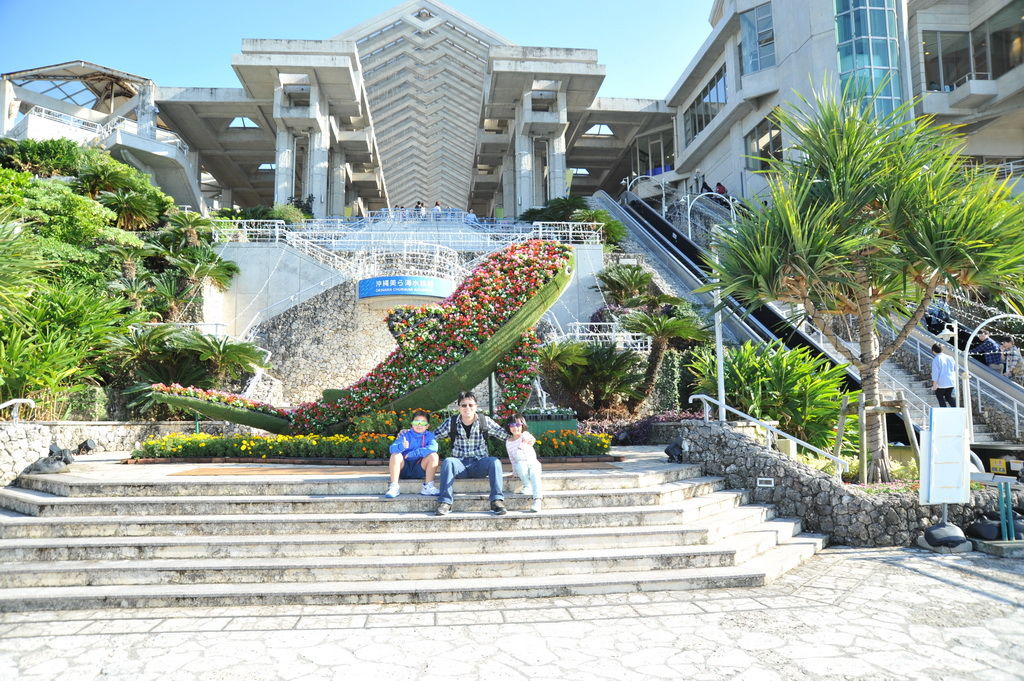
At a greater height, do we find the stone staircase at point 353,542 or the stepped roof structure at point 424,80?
the stepped roof structure at point 424,80

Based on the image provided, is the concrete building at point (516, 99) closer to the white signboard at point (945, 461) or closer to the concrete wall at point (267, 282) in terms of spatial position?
the concrete wall at point (267, 282)

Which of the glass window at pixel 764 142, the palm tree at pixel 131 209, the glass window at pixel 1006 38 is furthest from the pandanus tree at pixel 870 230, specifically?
the glass window at pixel 1006 38

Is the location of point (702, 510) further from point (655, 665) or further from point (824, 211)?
point (824, 211)

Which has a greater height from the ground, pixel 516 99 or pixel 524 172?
pixel 516 99

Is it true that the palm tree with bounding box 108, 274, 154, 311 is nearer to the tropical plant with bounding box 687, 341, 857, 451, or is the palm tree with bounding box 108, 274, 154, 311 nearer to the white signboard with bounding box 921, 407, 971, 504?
the tropical plant with bounding box 687, 341, 857, 451

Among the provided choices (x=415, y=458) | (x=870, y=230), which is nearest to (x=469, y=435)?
(x=415, y=458)

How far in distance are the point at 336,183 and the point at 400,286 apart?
22.8 metres

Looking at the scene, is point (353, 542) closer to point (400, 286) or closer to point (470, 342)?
point (470, 342)

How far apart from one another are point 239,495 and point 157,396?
3.74 metres

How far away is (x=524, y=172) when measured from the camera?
33281 mm

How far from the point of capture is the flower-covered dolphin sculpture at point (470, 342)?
8695mm

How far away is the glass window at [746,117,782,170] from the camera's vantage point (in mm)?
28017

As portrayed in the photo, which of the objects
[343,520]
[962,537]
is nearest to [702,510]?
[962,537]

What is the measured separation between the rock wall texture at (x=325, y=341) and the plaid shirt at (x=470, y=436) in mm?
10136
